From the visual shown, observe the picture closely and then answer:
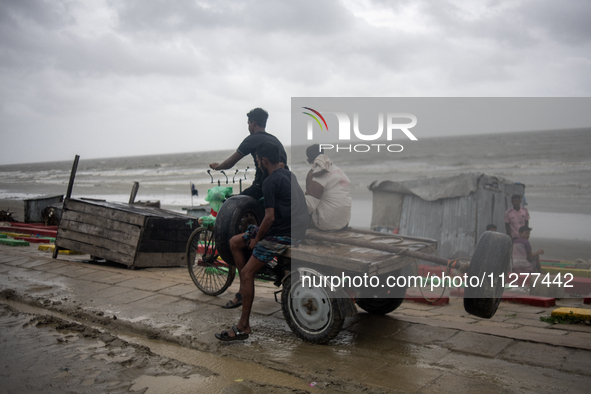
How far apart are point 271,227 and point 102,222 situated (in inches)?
175

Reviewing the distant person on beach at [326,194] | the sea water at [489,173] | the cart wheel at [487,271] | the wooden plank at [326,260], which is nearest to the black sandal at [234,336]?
the wooden plank at [326,260]

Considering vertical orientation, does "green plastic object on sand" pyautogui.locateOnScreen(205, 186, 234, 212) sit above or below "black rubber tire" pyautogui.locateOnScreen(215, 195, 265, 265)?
above

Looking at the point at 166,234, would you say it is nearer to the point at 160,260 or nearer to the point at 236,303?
the point at 160,260

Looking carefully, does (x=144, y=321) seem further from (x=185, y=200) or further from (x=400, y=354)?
(x=185, y=200)

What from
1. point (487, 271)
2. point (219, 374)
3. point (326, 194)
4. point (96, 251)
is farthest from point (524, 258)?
point (96, 251)

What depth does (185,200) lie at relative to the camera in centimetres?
2683

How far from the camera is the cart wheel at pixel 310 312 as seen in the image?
3633 millimetres

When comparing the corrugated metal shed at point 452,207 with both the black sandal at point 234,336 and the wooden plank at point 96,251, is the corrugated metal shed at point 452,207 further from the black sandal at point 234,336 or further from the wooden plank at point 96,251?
the black sandal at point 234,336

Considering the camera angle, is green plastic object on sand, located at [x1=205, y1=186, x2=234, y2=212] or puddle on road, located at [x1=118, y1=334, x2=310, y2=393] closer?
puddle on road, located at [x1=118, y1=334, x2=310, y2=393]

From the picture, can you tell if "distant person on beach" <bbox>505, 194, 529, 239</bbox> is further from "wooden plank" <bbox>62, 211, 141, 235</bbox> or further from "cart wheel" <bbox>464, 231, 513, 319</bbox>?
"wooden plank" <bbox>62, 211, 141, 235</bbox>

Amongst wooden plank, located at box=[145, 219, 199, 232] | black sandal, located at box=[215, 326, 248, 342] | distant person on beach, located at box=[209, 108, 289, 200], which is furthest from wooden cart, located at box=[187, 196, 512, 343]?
wooden plank, located at box=[145, 219, 199, 232]

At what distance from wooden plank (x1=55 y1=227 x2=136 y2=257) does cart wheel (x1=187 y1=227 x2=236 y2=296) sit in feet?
5.45

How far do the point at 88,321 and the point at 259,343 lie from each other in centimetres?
202

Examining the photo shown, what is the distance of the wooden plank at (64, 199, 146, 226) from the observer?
6.94 m
